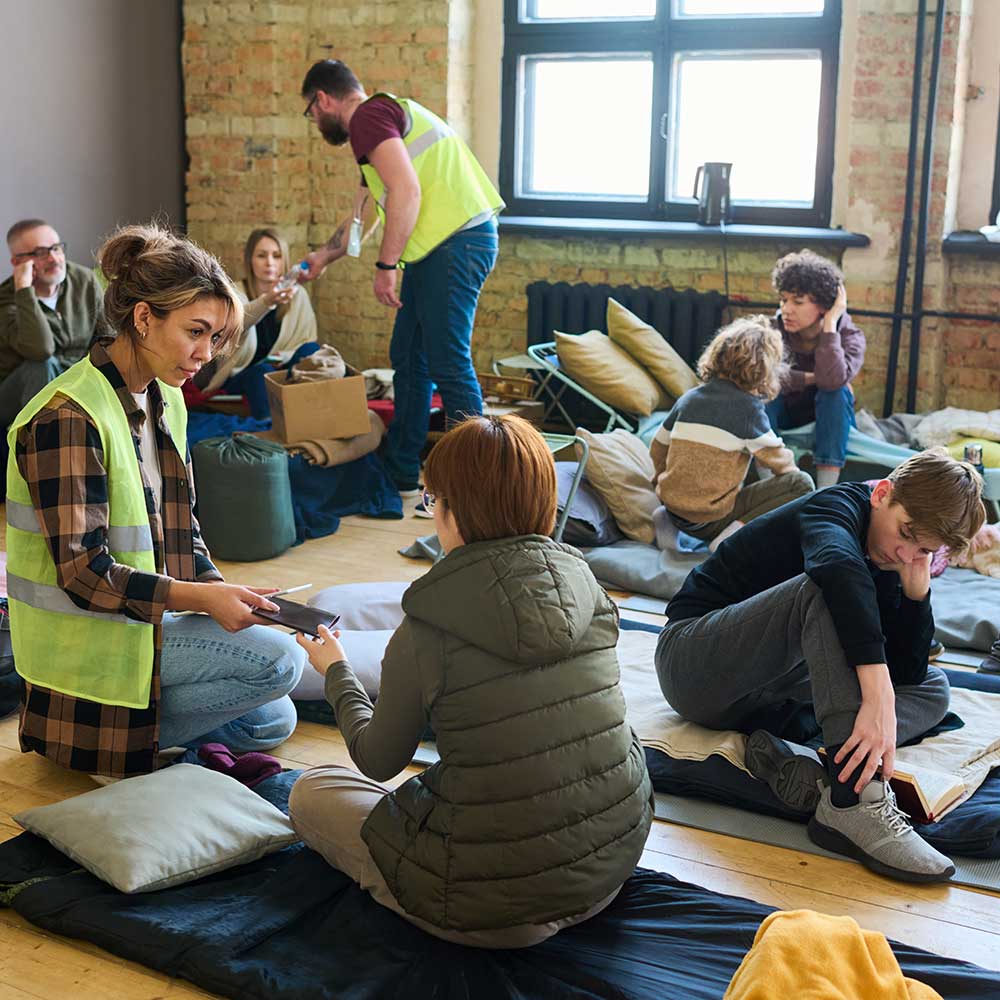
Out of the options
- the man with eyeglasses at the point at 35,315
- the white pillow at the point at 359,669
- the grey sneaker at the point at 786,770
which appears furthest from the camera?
the man with eyeglasses at the point at 35,315

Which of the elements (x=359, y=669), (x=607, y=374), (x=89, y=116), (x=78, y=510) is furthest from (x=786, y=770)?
(x=89, y=116)

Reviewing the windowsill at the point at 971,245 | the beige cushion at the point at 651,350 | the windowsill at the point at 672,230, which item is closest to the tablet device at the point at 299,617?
the beige cushion at the point at 651,350

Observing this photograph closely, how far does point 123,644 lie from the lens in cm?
269

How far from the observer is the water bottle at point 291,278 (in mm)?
5410

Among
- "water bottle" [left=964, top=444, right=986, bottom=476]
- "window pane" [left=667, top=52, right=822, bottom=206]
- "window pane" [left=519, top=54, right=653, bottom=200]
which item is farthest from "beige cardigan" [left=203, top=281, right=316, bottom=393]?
"water bottle" [left=964, top=444, right=986, bottom=476]

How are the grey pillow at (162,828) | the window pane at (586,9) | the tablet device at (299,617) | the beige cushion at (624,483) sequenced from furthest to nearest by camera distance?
the window pane at (586,9), the beige cushion at (624,483), the tablet device at (299,617), the grey pillow at (162,828)

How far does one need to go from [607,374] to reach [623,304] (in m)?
0.80

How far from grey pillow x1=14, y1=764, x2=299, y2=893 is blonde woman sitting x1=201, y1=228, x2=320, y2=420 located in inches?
120

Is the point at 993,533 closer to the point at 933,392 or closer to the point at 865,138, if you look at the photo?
the point at 933,392

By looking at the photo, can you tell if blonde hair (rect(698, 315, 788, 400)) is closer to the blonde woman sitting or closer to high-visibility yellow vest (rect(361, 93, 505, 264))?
high-visibility yellow vest (rect(361, 93, 505, 264))

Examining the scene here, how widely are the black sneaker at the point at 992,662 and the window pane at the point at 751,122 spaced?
3318mm

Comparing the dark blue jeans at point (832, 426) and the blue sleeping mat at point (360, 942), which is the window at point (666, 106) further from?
the blue sleeping mat at point (360, 942)

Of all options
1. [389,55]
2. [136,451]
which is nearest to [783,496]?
[136,451]

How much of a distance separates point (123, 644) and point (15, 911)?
1.81 feet
